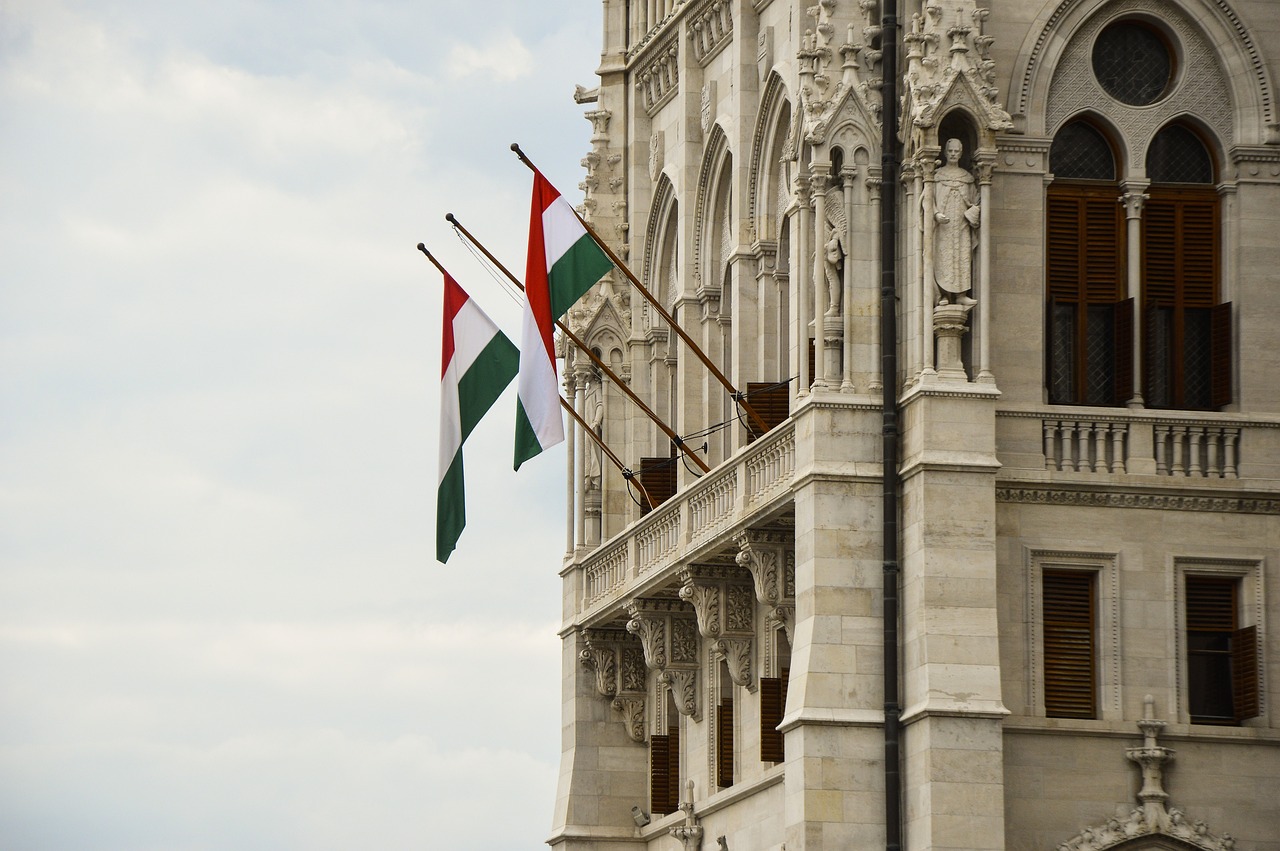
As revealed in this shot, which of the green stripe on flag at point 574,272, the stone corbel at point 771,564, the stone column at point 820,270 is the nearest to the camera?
the stone column at point 820,270

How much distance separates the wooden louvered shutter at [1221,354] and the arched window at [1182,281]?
16 mm

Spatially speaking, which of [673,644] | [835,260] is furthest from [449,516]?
[835,260]

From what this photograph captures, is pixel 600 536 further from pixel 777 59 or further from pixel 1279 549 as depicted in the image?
pixel 1279 549

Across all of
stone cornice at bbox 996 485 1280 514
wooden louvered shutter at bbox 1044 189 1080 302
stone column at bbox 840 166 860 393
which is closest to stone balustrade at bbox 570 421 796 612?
stone column at bbox 840 166 860 393

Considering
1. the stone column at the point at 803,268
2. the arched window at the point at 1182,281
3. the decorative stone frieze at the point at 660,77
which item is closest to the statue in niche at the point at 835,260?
the stone column at the point at 803,268

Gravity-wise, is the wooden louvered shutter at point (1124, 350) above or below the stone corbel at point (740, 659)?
above

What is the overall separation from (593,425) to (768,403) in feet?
33.9

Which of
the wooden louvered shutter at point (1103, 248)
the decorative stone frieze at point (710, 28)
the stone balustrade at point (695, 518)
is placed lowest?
the stone balustrade at point (695, 518)

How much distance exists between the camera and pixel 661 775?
6756 cm

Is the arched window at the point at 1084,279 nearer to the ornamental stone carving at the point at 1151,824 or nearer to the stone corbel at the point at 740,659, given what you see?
the ornamental stone carving at the point at 1151,824

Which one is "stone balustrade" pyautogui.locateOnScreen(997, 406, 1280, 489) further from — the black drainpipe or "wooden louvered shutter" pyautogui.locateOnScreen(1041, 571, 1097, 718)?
the black drainpipe

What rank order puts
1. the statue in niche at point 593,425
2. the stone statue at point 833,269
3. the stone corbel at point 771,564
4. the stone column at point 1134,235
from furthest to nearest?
1. the statue in niche at point 593,425
2. the stone corbel at point 771,564
3. the stone column at point 1134,235
4. the stone statue at point 833,269

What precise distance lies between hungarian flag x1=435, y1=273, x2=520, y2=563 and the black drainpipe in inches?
363

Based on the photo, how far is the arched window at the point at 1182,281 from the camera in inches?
2277
